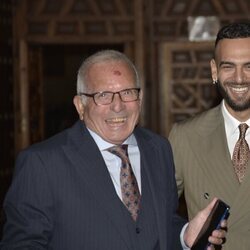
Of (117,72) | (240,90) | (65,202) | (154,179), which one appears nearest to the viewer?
(65,202)

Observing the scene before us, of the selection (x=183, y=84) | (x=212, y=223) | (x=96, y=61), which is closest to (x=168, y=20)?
(x=183, y=84)

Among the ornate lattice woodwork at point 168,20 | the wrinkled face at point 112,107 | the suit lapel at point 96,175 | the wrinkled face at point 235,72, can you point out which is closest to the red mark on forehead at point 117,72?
the wrinkled face at point 112,107

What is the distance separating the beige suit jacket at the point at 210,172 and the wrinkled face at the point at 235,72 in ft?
0.67

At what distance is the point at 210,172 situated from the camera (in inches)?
100

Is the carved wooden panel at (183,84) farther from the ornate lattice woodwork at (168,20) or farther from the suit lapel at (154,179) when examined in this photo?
the suit lapel at (154,179)

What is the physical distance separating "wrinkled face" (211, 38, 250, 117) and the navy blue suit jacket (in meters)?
0.62

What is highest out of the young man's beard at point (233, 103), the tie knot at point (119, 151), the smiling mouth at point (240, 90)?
the smiling mouth at point (240, 90)

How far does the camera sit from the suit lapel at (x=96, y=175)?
2.02 m

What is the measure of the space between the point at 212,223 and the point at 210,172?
0.55 meters

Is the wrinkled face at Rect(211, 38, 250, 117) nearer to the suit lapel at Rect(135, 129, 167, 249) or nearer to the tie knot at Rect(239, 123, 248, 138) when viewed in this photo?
the tie knot at Rect(239, 123, 248, 138)

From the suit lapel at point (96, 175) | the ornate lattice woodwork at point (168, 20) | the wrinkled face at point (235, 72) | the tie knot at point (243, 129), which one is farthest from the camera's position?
the ornate lattice woodwork at point (168, 20)

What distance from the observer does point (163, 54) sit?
6020mm

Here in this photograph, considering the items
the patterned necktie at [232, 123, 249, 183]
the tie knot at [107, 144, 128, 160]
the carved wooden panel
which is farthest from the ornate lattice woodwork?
the tie knot at [107, 144, 128, 160]

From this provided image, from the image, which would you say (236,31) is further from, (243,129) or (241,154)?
(241,154)
